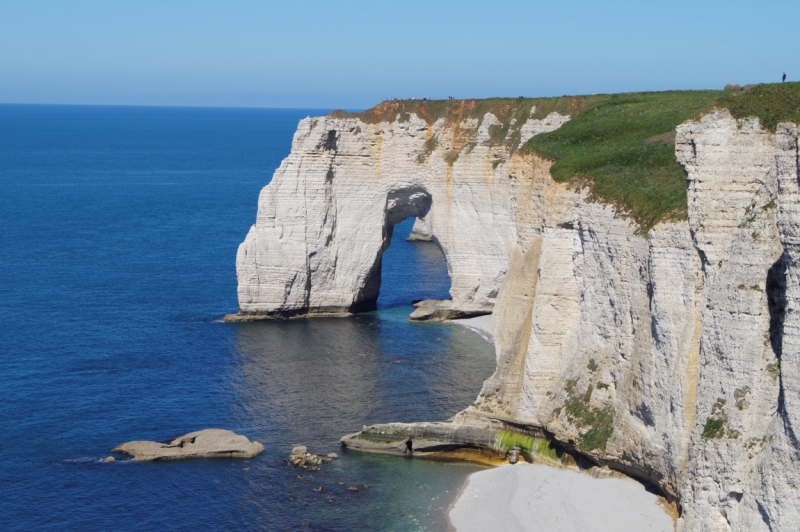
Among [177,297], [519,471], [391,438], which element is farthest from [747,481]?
[177,297]

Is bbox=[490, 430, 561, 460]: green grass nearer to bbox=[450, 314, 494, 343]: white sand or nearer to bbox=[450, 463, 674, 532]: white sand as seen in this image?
bbox=[450, 463, 674, 532]: white sand

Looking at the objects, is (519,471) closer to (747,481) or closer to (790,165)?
(747,481)

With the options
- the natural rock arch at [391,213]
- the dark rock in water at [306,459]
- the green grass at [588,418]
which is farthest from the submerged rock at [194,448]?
the natural rock arch at [391,213]

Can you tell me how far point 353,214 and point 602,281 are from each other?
3435 cm

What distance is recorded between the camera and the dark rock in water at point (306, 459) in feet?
153

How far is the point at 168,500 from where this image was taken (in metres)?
43.4

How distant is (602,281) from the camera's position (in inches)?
1688

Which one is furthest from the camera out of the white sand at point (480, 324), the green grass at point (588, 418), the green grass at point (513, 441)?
the white sand at point (480, 324)

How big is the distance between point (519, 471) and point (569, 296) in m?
7.89

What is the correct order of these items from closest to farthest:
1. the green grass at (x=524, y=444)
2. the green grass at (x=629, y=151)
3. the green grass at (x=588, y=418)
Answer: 1. the green grass at (x=629, y=151)
2. the green grass at (x=588, y=418)
3. the green grass at (x=524, y=444)

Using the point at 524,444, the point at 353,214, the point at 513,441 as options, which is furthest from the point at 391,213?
the point at 524,444

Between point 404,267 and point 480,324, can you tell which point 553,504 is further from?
point 404,267

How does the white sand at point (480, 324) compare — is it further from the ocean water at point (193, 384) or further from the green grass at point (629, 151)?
the green grass at point (629, 151)

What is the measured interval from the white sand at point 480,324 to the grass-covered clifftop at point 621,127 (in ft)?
40.5
